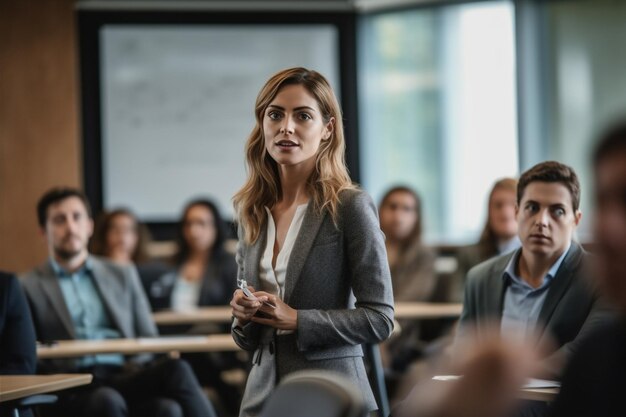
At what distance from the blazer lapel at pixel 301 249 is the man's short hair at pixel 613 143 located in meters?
1.41

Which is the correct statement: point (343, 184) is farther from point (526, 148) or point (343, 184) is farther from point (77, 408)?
point (526, 148)

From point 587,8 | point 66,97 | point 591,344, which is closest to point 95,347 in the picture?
point 591,344

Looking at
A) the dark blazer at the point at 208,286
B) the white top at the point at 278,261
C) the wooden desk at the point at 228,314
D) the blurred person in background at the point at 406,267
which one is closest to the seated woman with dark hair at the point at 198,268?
the dark blazer at the point at 208,286

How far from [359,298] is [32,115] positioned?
20.4ft

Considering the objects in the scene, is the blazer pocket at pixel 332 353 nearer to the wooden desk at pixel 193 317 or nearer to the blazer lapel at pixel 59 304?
the blazer lapel at pixel 59 304

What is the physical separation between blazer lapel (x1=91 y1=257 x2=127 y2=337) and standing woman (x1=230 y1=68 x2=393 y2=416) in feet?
7.23

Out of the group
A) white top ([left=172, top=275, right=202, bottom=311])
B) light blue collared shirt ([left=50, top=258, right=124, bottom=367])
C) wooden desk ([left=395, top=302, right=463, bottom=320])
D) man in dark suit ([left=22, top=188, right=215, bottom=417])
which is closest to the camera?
man in dark suit ([left=22, top=188, right=215, bottom=417])

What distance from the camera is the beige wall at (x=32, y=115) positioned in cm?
828

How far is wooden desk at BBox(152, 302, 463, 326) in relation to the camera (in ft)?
18.2

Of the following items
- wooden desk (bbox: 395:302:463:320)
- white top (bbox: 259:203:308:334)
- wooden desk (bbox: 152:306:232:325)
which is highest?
white top (bbox: 259:203:308:334)

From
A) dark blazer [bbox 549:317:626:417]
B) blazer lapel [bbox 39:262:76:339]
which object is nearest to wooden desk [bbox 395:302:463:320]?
blazer lapel [bbox 39:262:76:339]

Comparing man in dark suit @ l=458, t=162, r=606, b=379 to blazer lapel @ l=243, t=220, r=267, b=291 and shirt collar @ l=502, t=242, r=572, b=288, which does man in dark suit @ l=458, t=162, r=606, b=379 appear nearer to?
shirt collar @ l=502, t=242, r=572, b=288

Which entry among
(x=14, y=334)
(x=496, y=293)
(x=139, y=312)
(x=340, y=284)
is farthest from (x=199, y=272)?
(x=340, y=284)

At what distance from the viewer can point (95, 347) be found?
14.6 feet
